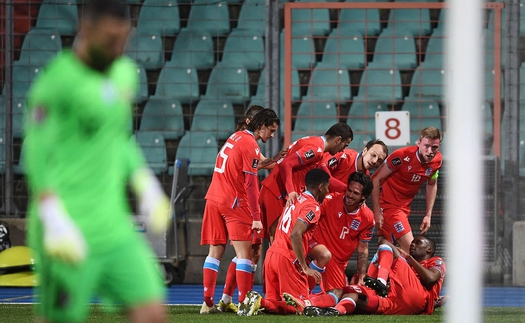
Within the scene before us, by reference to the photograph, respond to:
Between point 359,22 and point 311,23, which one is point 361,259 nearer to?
point 311,23

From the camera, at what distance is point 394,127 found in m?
10.1

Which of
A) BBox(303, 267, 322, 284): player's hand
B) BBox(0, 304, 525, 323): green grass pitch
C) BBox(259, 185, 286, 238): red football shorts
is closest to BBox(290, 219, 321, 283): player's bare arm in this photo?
BBox(303, 267, 322, 284): player's hand

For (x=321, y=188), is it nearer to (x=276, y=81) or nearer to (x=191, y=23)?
(x=276, y=81)

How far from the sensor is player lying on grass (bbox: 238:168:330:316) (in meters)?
6.49

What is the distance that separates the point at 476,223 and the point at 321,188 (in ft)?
13.3

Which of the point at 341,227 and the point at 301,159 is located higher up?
the point at 301,159

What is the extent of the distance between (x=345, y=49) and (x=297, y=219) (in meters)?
4.76

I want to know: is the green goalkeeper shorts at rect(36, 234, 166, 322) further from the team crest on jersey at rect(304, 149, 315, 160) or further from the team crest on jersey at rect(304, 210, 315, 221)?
the team crest on jersey at rect(304, 149, 315, 160)

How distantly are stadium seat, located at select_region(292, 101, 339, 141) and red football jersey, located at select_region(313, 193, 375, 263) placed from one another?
3375 mm

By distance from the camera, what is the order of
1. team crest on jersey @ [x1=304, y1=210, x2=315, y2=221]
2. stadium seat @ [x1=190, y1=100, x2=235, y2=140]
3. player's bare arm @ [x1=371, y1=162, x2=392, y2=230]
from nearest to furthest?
team crest on jersey @ [x1=304, y1=210, x2=315, y2=221], player's bare arm @ [x1=371, y1=162, x2=392, y2=230], stadium seat @ [x1=190, y1=100, x2=235, y2=140]

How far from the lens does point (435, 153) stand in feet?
25.2

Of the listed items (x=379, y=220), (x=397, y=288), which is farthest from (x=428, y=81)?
Answer: (x=397, y=288)

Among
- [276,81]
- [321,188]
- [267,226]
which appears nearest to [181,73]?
[276,81]

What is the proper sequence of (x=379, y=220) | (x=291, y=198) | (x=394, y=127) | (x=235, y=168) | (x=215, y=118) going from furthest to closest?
(x=215, y=118), (x=394, y=127), (x=379, y=220), (x=235, y=168), (x=291, y=198)
